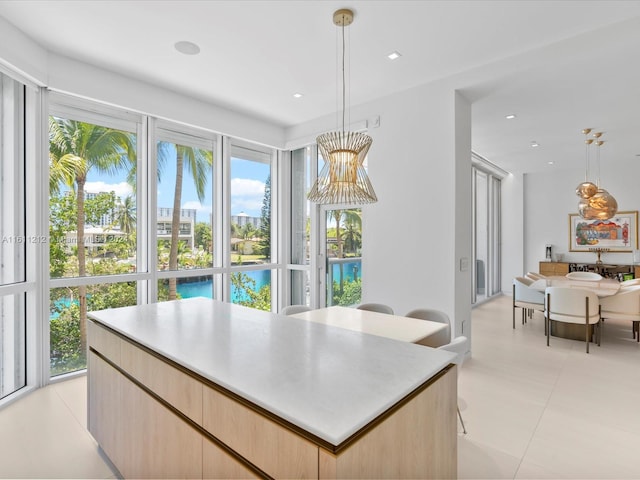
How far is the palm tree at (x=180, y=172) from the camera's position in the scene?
169 inches

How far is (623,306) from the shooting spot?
449 cm

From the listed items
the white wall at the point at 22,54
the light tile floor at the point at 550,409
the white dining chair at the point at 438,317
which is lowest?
the light tile floor at the point at 550,409

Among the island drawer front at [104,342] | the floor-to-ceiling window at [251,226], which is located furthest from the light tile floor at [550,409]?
the floor-to-ceiling window at [251,226]

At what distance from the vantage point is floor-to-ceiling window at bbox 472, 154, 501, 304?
737 cm

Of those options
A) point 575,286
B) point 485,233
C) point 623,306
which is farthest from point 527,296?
point 485,233

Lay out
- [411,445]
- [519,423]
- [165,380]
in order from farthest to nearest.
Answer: [519,423]
[165,380]
[411,445]

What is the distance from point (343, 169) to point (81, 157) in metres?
2.91

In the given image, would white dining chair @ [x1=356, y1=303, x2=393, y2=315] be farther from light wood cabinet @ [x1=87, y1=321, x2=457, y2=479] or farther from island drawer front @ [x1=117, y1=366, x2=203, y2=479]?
island drawer front @ [x1=117, y1=366, x2=203, y2=479]

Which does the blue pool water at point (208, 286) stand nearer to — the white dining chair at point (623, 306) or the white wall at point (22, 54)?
the white wall at point (22, 54)

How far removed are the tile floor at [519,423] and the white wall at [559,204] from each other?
13.5 feet

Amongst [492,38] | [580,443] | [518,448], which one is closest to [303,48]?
[492,38]

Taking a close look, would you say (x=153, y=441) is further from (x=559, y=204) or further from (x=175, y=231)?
(x=559, y=204)

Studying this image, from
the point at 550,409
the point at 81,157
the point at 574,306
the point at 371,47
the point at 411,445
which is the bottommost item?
the point at 550,409

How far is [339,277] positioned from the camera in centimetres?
523
